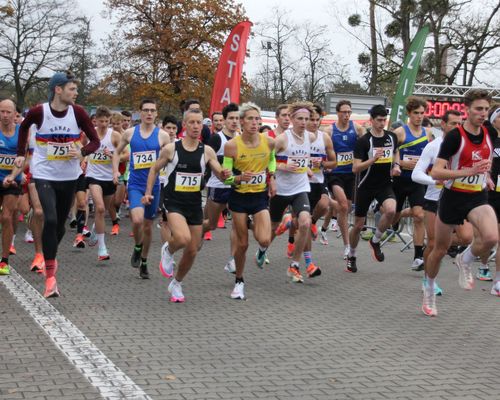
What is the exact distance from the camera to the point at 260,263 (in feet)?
32.9

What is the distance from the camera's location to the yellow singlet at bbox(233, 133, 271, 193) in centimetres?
845

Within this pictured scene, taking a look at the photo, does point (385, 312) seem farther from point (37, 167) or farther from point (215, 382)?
point (37, 167)

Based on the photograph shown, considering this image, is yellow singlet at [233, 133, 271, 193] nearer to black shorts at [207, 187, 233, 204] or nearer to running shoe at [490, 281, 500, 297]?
black shorts at [207, 187, 233, 204]

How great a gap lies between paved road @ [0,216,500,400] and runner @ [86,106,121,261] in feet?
2.39

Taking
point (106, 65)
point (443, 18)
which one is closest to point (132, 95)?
point (106, 65)

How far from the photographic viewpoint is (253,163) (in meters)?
8.54

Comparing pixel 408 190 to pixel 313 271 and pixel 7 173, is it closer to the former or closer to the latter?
pixel 313 271

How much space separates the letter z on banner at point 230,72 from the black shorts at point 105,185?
4698mm

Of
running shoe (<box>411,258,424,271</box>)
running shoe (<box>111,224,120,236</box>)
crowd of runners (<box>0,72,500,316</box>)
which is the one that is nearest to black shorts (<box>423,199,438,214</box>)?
crowd of runners (<box>0,72,500,316</box>)

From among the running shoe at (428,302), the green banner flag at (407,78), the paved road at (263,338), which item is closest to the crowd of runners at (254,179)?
the running shoe at (428,302)

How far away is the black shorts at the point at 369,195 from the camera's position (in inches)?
408

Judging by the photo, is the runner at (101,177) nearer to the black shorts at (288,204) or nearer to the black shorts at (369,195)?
the black shorts at (288,204)

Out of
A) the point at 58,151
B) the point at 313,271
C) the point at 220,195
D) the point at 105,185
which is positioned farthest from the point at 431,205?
the point at 105,185

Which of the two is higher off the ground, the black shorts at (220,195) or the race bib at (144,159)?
the race bib at (144,159)
